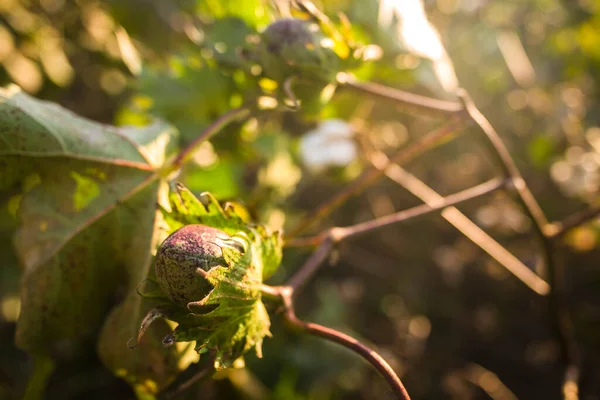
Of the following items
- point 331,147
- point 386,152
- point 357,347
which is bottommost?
point 357,347

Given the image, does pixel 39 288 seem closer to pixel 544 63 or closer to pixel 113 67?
pixel 113 67

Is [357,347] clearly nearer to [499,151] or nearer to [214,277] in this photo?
[214,277]

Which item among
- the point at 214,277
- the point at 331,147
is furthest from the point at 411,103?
the point at 214,277

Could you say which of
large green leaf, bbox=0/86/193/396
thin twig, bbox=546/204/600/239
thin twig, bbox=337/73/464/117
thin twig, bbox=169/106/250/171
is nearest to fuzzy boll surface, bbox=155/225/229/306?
large green leaf, bbox=0/86/193/396

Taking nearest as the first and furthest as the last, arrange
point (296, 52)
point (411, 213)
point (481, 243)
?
point (296, 52), point (411, 213), point (481, 243)

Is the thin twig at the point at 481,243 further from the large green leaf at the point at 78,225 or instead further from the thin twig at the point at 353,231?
the large green leaf at the point at 78,225

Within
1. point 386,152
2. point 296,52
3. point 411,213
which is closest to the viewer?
point 296,52
